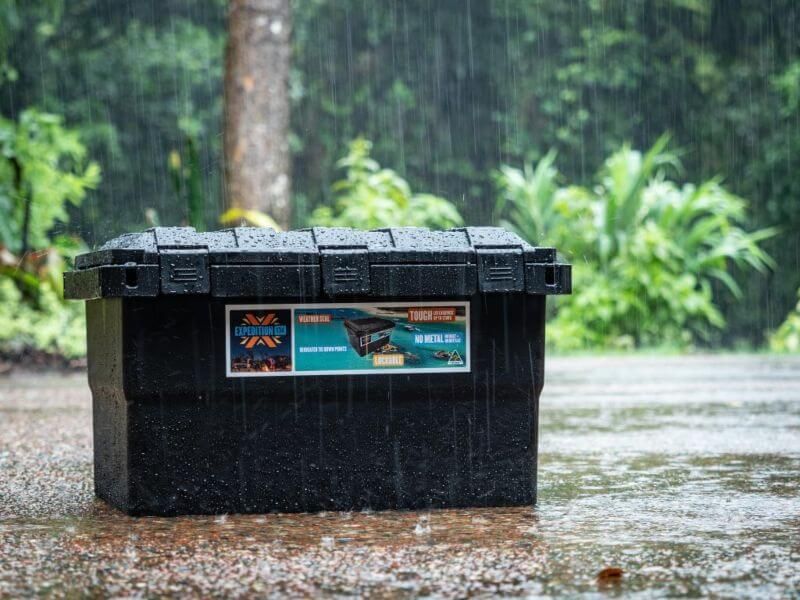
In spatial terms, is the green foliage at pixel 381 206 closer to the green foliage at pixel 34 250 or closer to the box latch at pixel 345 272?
the green foliage at pixel 34 250

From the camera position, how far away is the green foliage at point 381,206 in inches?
603

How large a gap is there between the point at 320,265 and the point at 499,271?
0.56m

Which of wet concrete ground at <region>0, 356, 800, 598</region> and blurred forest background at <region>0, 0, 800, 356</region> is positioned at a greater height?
blurred forest background at <region>0, 0, 800, 356</region>

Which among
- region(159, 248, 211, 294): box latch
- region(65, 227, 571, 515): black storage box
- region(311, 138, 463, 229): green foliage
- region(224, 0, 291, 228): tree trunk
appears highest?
region(224, 0, 291, 228): tree trunk

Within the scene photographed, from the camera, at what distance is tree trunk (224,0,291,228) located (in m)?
13.4

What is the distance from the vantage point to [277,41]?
13.5 m

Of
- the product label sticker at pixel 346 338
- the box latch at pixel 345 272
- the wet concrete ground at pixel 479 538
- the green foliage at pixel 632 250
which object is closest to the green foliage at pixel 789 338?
the green foliage at pixel 632 250

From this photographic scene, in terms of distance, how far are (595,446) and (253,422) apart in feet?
8.26

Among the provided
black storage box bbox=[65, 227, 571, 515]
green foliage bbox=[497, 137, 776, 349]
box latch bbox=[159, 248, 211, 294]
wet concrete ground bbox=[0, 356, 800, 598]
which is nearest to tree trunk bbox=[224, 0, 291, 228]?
green foliage bbox=[497, 137, 776, 349]

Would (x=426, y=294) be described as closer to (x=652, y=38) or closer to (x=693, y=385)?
(x=693, y=385)

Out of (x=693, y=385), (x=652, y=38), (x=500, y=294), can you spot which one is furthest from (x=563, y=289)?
(x=652, y=38)

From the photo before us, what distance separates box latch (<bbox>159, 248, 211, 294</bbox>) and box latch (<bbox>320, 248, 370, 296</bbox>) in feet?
1.17

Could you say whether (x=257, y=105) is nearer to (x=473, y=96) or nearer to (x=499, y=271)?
(x=499, y=271)

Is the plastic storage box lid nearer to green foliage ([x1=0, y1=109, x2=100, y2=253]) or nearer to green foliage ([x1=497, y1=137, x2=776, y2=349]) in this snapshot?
green foliage ([x1=0, y1=109, x2=100, y2=253])
